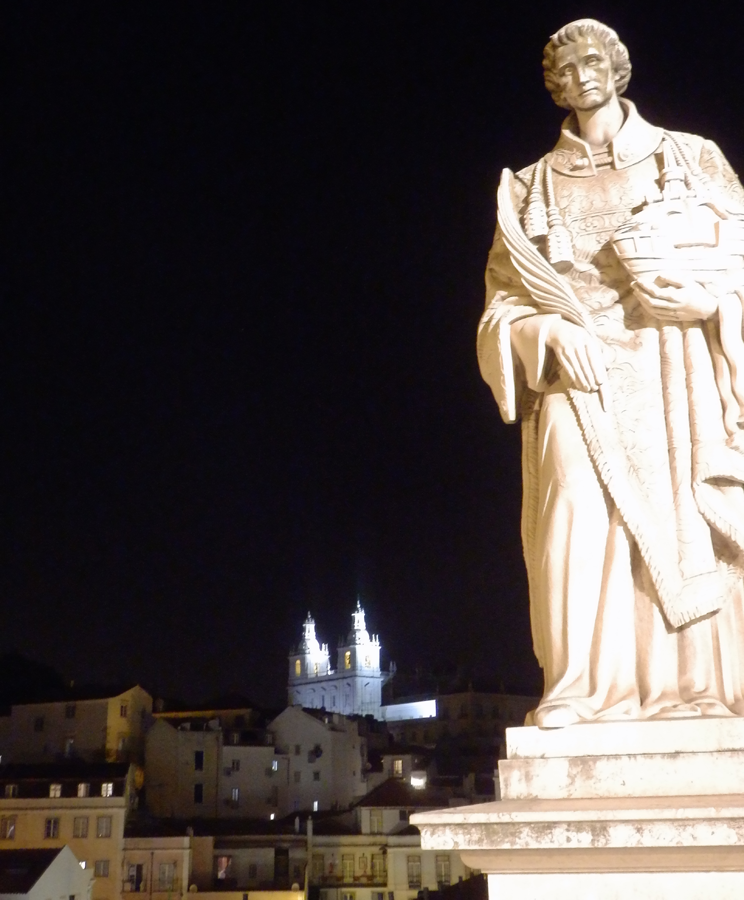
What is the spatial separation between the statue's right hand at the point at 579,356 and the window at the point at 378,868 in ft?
144

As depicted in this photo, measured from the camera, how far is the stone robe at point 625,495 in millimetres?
4336

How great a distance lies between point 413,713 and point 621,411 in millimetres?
107297

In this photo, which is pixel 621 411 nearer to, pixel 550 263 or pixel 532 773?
pixel 550 263

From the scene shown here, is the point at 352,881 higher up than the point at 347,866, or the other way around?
the point at 347,866

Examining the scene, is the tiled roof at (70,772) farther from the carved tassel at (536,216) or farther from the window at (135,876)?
the carved tassel at (536,216)

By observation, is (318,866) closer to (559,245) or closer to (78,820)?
(78,820)

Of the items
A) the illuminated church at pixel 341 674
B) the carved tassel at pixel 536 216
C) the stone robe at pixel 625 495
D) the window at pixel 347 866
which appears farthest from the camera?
the illuminated church at pixel 341 674

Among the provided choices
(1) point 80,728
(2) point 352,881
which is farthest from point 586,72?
(1) point 80,728

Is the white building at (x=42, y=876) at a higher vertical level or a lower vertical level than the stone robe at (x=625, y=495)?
lower

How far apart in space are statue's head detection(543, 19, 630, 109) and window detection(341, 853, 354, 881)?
4466 centimetres

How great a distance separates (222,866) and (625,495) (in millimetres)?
44195

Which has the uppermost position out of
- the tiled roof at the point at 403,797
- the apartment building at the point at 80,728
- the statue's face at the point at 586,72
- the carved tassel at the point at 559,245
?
the apartment building at the point at 80,728

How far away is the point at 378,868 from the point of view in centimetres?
4472

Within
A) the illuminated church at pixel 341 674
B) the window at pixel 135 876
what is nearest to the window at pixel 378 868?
the window at pixel 135 876
